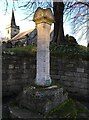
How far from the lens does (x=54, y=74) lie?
9133mm

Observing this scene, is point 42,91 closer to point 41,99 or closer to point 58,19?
point 41,99

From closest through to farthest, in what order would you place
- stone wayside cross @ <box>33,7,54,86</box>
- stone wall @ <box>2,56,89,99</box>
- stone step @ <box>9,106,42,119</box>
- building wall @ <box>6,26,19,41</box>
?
stone step @ <box>9,106,42,119</box> → stone wayside cross @ <box>33,7,54,86</box> → stone wall @ <box>2,56,89,99</box> → building wall @ <box>6,26,19,41</box>

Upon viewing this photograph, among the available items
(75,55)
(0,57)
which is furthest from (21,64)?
(75,55)

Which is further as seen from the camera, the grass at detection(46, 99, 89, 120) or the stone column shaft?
the stone column shaft

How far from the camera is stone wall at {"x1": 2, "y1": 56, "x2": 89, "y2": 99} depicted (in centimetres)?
851

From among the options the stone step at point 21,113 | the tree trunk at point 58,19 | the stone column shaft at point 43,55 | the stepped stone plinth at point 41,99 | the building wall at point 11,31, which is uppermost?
the building wall at point 11,31

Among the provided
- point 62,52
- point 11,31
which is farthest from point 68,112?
point 11,31

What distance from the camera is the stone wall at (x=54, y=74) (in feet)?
27.9

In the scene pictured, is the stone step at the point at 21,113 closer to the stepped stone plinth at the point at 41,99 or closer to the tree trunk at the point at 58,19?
the stepped stone plinth at the point at 41,99

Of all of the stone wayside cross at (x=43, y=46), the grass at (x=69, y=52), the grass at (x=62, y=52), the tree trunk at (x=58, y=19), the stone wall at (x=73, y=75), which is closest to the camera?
the stone wayside cross at (x=43, y=46)

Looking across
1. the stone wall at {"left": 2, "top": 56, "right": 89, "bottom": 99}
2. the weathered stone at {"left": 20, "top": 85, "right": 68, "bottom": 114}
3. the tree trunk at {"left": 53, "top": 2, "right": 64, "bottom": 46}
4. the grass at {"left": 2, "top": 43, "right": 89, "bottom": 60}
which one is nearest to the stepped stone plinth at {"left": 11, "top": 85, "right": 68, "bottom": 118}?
the weathered stone at {"left": 20, "top": 85, "right": 68, "bottom": 114}

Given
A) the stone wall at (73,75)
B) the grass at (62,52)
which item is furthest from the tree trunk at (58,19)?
the stone wall at (73,75)

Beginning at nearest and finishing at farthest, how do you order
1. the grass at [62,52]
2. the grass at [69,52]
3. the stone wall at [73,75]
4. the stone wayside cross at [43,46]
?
the stone wayside cross at [43,46] → the stone wall at [73,75] → the grass at [62,52] → the grass at [69,52]

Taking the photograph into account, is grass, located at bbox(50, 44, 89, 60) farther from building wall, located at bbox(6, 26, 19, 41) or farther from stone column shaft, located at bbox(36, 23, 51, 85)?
building wall, located at bbox(6, 26, 19, 41)
